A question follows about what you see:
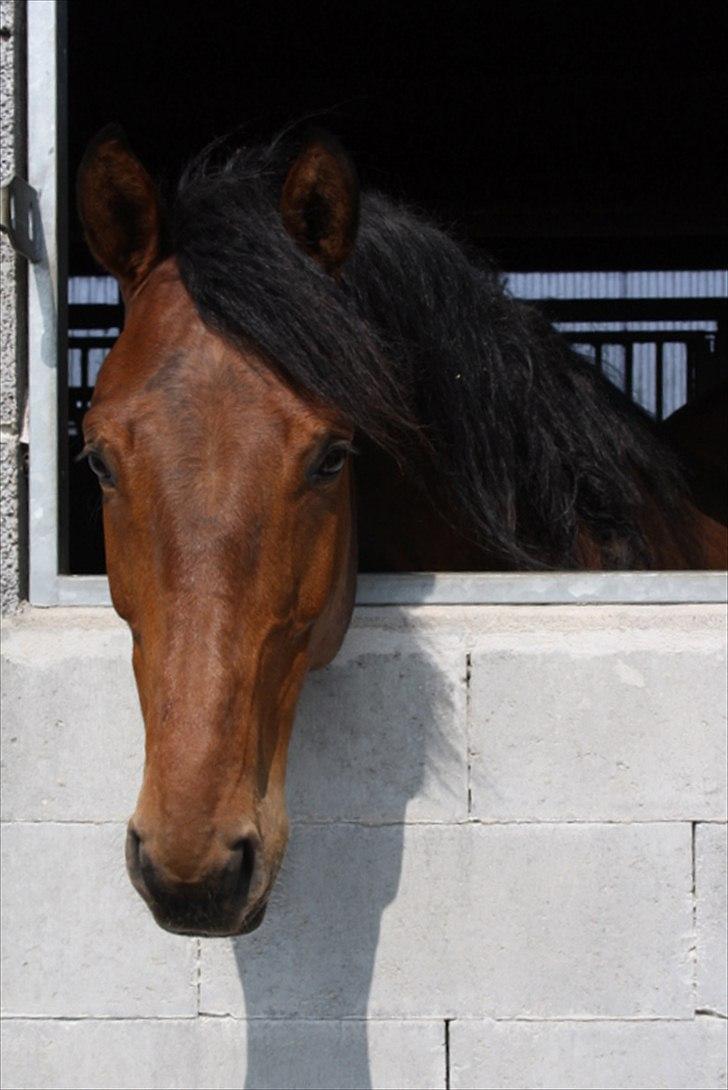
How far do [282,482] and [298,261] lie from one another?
395 millimetres

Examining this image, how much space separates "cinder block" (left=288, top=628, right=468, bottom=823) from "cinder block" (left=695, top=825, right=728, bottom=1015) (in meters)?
0.46

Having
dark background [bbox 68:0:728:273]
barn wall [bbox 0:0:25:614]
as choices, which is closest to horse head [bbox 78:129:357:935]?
barn wall [bbox 0:0:25:614]

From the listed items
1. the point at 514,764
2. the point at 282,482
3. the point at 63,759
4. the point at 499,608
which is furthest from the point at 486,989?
the point at 282,482

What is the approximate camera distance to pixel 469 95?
5676mm

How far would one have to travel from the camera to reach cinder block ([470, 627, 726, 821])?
220 cm

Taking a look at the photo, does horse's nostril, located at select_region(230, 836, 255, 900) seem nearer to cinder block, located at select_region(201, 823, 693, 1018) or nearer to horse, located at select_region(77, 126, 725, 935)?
horse, located at select_region(77, 126, 725, 935)

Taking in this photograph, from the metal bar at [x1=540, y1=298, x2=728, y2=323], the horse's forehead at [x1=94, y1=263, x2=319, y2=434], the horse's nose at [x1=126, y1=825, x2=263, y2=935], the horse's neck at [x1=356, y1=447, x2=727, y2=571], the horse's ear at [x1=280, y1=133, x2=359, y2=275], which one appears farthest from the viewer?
the metal bar at [x1=540, y1=298, x2=728, y2=323]

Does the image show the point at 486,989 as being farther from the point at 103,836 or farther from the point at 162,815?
the point at 162,815

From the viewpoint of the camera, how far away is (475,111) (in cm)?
585

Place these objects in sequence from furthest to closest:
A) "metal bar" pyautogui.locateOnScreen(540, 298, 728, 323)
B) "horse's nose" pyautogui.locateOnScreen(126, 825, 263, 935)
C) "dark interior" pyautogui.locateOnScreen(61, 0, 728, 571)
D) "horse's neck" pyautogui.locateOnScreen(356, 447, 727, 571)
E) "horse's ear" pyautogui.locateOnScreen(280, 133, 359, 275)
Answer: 1. "metal bar" pyautogui.locateOnScreen(540, 298, 728, 323)
2. "dark interior" pyautogui.locateOnScreen(61, 0, 728, 571)
3. "horse's neck" pyautogui.locateOnScreen(356, 447, 727, 571)
4. "horse's ear" pyautogui.locateOnScreen(280, 133, 359, 275)
5. "horse's nose" pyautogui.locateOnScreen(126, 825, 263, 935)

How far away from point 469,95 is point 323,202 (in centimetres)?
409

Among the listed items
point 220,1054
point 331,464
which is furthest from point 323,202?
point 220,1054

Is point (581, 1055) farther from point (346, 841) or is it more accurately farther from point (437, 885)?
point (346, 841)

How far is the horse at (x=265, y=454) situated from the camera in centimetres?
163
